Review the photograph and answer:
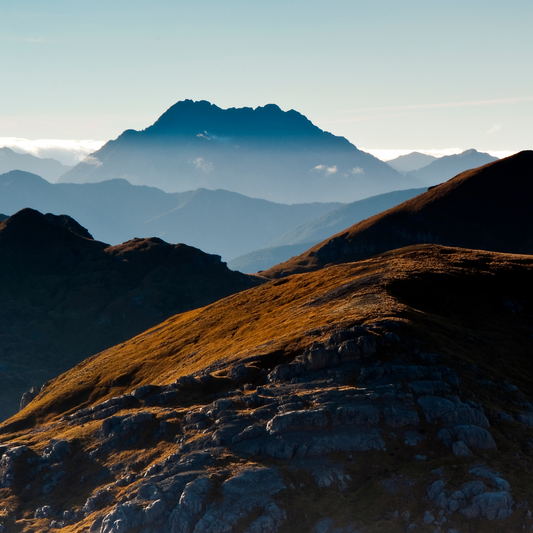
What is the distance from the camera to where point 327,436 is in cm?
7131

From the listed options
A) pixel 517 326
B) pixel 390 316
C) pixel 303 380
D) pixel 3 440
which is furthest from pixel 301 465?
pixel 3 440

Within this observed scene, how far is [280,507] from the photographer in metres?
63.0

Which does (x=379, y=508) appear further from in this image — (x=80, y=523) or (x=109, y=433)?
(x=109, y=433)

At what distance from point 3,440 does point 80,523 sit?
59391 mm

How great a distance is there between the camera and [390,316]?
300ft

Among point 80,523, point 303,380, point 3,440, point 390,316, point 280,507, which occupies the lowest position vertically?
point 3,440

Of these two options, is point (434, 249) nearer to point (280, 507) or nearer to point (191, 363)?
point (191, 363)

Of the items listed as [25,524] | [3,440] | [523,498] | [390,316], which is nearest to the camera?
[523,498]

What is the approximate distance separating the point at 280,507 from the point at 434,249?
10338 cm

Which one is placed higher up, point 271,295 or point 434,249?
point 434,249

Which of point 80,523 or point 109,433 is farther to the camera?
point 109,433

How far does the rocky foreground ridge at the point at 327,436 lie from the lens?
6244 centimetres

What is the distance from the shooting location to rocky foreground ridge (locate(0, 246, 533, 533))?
205 feet

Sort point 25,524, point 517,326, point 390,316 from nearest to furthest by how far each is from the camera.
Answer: point 25,524
point 390,316
point 517,326
